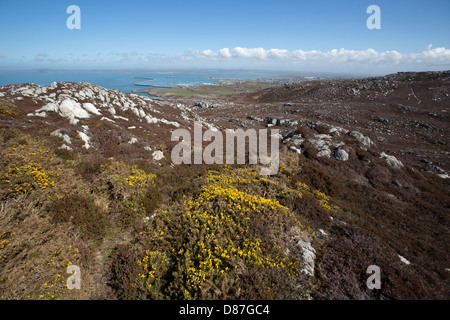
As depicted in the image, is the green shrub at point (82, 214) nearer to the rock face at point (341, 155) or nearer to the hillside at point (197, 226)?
the hillside at point (197, 226)

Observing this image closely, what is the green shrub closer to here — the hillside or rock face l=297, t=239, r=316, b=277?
the hillside

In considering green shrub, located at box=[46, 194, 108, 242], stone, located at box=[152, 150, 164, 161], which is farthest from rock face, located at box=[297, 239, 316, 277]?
stone, located at box=[152, 150, 164, 161]

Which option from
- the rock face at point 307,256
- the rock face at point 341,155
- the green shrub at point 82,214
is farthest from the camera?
the rock face at point 341,155

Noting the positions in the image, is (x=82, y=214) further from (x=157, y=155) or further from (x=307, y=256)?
(x=307, y=256)

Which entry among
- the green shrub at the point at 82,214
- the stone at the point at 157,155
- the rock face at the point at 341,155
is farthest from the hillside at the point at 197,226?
the rock face at the point at 341,155

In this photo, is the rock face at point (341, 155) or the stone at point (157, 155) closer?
the stone at point (157, 155)

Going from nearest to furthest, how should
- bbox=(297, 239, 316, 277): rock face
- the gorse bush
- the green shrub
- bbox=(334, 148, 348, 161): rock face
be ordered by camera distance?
1. the gorse bush
2. bbox=(297, 239, 316, 277): rock face
3. the green shrub
4. bbox=(334, 148, 348, 161): rock face

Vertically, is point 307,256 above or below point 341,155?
below

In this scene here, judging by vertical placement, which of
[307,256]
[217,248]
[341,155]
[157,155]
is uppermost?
[157,155]

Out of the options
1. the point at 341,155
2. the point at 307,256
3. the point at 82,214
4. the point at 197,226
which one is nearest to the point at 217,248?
the point at 197,226
